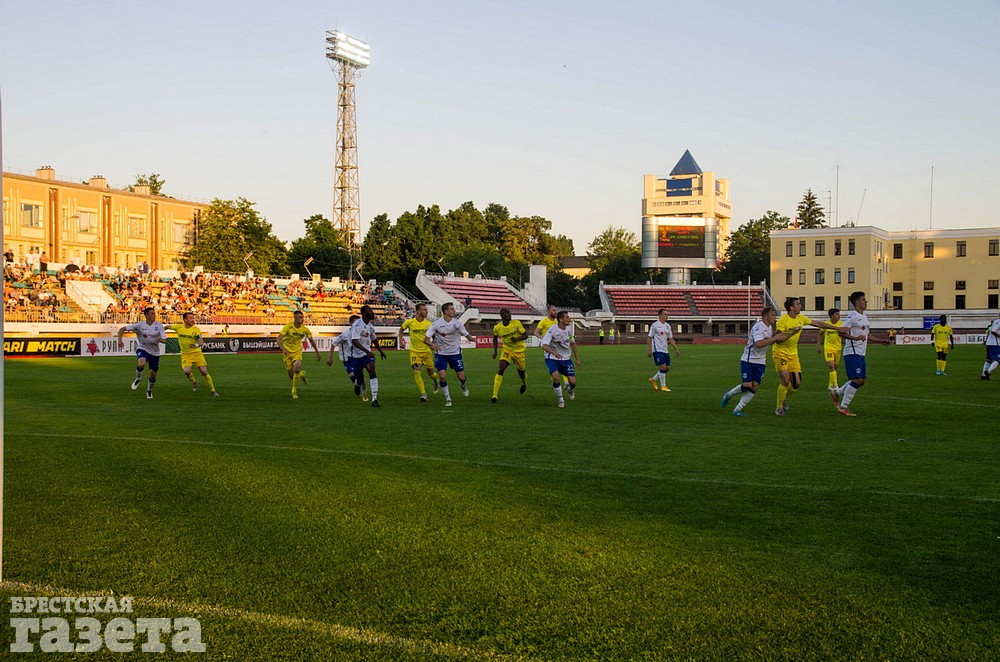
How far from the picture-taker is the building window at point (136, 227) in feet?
265

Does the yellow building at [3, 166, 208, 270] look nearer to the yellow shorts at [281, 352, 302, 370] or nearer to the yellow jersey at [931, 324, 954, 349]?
the yellow shorts at [281, 352, 302, 370]

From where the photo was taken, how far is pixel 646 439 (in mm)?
12711

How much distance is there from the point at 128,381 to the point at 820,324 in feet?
62.3

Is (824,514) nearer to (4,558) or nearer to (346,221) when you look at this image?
(4,558)

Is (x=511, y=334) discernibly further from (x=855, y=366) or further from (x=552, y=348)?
(x=855, y=366)

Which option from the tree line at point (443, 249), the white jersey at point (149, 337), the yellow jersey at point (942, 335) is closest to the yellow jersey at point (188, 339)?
the white jersey at point (149, 337)

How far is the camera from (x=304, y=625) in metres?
4.94

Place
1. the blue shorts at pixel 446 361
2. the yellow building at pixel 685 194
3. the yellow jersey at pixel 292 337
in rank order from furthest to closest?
the yellow building at pixel 685 194, the yellow jersey at pixel 292 337, the blue shorts at pixel 446 361

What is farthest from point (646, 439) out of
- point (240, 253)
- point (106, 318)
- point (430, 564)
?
point (240, 253)

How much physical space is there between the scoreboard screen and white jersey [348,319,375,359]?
250 ft

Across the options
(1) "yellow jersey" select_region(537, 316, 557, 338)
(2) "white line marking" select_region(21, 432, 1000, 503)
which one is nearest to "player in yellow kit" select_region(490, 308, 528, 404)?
(1) "yellow jersey" select_region(537, 316, 557, 338)

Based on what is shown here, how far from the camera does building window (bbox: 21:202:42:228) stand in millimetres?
71812

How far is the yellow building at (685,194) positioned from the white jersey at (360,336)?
570ft

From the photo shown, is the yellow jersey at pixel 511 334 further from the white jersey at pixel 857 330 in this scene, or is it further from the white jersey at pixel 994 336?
the white jersey at pixel 994 336
